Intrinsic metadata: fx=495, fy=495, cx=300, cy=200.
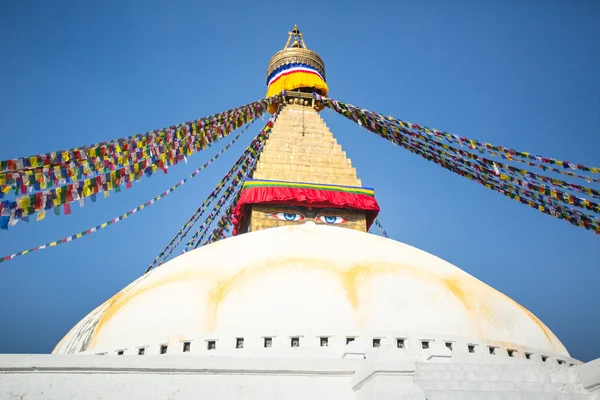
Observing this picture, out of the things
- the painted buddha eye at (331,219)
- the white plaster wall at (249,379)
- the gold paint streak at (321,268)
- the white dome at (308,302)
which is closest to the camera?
the white plaster wall at (249,379)

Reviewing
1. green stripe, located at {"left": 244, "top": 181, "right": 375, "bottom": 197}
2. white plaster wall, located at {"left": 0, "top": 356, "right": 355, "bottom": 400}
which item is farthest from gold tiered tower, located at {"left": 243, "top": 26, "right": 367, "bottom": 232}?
white plaster wall, located at {"left": 0, "top": 356, "right": 355, "bottom": 400}

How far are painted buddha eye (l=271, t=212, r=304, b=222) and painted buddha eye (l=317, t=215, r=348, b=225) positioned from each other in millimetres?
514

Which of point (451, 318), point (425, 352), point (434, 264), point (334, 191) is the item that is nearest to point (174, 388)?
point (425, 352)

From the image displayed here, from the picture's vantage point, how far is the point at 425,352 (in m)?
5.66

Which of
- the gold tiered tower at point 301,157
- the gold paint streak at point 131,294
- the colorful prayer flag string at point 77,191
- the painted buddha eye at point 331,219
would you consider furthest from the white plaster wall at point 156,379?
the painted buddha eye at point 331,219

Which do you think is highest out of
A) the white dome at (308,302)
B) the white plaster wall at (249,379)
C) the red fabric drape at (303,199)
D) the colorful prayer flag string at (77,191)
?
the red fabric drape at (303,199)

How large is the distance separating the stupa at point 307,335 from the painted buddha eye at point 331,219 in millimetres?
4483

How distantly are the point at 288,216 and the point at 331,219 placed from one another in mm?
1133

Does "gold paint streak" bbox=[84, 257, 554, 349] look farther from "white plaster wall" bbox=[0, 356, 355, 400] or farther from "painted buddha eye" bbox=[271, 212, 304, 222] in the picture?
"painted buddha eye" bbox=[271, 212, 304, 222]

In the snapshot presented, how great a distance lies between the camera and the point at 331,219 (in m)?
12.9

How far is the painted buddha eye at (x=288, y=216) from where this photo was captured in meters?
12.6

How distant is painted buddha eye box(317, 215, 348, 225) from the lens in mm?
12748

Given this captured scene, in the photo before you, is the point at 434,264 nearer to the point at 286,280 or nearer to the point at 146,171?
the point at 286,280

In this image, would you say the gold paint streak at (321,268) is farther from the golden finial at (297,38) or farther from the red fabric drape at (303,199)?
the golden finial at (297,38)
